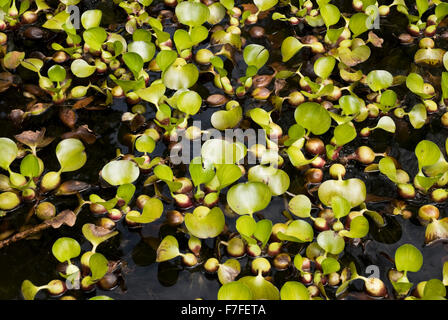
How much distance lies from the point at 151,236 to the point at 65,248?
24 centimetres

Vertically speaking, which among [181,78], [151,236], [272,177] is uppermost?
[181,78]

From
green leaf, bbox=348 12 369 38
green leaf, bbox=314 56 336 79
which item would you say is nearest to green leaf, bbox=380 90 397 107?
green leaf, bbox=314 56 336 79

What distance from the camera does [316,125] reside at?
4.99ft

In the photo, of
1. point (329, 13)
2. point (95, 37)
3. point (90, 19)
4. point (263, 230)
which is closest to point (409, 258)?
point (263, 230)

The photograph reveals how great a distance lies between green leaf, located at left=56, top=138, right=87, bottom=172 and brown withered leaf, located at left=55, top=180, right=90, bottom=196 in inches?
1.6

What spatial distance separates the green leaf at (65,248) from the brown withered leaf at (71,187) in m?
0.22

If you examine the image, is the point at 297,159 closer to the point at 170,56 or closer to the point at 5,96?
the point at 170,56

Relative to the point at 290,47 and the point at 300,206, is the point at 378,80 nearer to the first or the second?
the point at 290,47

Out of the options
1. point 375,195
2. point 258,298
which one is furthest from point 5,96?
point 375,195

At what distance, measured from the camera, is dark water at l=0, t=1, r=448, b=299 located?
4.35 ft

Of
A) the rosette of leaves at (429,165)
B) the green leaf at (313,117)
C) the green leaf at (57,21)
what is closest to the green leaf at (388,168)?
the rosette of leaves at (429,165)

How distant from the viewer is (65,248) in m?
1.28
